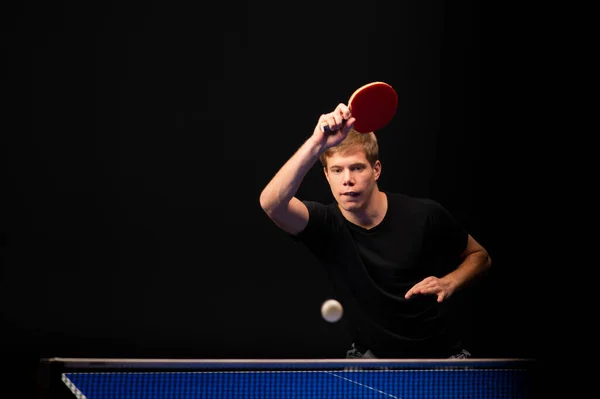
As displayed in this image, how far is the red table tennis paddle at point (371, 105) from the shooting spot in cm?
294

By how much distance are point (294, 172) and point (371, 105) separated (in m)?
0.47

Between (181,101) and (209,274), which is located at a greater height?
(181,101)

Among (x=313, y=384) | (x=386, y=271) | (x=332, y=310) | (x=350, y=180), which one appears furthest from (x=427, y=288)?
(x=313, y=384)

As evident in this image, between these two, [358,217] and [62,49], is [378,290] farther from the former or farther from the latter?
[62,49]

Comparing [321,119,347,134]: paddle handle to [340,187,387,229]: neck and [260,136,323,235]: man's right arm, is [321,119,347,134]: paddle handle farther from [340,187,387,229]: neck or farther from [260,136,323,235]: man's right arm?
[340,187,387,229]: neck

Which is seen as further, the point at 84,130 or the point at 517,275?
the point at 517,275

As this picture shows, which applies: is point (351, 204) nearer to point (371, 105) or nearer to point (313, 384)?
point (371, 105)

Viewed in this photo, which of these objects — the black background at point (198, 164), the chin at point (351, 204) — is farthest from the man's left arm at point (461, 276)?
the chin at point (351, 204)

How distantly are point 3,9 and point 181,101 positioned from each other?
956 millimetres

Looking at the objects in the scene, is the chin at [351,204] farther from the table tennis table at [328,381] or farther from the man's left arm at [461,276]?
the table tennis table at [328,381]

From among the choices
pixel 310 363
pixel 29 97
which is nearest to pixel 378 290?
pixel 310 363

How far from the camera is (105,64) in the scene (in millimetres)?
3453

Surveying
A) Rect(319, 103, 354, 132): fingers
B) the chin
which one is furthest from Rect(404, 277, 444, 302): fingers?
Rect(319, 103, 354, 132): fingers

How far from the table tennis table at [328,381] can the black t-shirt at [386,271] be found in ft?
3.02
